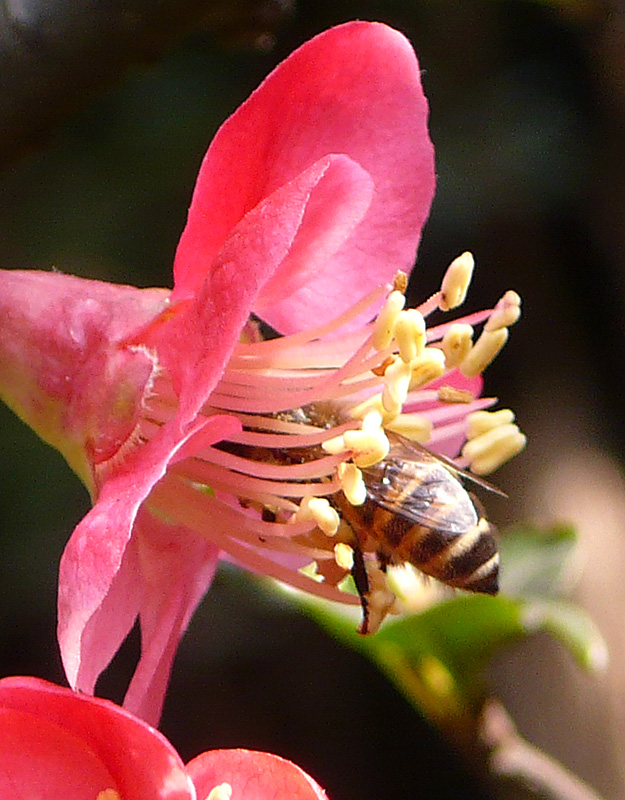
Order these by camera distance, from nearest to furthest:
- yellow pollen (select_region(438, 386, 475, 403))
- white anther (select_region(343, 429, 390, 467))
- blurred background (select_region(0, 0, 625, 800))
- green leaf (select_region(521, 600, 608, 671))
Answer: white anther (select_region(343, 429, 390, 467)) → yellow pollen (select_region(438, 386, 475, 403)) → green leaf (select_region(521, 600, 608, 671)) → blurred background (select_region(0, 0, 625, 800))

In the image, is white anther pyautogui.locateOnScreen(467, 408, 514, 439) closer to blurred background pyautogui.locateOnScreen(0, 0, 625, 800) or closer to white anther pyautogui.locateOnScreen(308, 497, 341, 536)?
white anther pyautogui.locateOnScreen(308, 497, 341, 536)

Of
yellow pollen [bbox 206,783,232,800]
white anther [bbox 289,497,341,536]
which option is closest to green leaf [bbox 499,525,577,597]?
white anther [bbox 289,497,341,536]

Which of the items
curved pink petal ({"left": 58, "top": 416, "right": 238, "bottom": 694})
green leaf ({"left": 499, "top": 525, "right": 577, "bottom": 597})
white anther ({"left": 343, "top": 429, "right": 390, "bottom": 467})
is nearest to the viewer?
curved pink petal ({"left": 58, "top": 416, "right": 238, "bottom": 694})

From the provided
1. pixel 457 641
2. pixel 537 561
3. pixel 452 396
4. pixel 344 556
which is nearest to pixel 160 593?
pixel 344 556

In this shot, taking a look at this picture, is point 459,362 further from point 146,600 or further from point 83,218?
point 83,218

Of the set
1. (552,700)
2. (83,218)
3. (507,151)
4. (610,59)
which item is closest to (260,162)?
(83,218)

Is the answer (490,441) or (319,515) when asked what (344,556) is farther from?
(490,441)

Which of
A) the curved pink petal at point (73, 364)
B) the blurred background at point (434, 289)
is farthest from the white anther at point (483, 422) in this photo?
the blurred background at point (434, 289)
